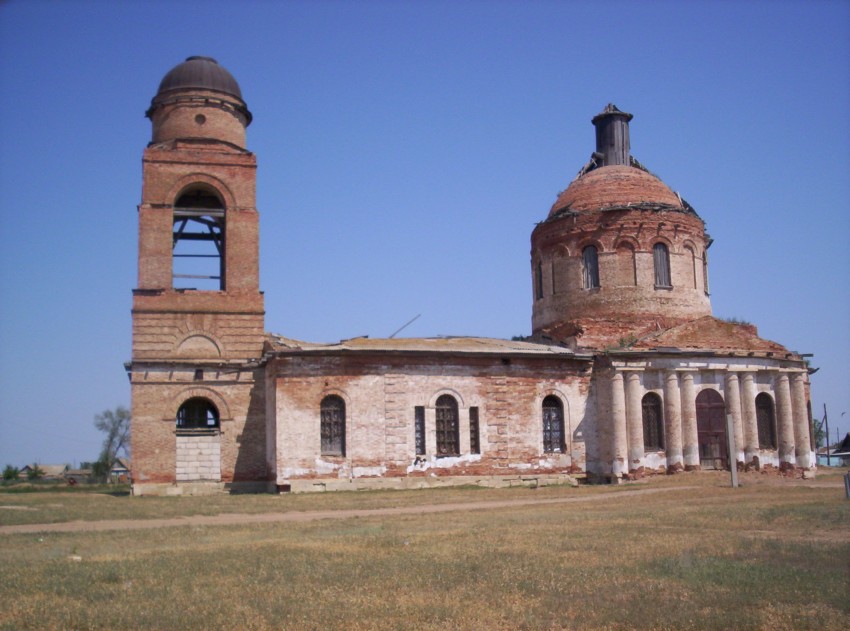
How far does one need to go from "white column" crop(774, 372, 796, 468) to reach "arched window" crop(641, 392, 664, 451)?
4.59m

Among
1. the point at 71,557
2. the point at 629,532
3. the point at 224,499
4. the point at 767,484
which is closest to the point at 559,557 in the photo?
the point at 629,532

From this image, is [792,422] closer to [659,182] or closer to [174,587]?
[659,182]

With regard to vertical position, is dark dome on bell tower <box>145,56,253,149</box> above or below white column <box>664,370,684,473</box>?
above

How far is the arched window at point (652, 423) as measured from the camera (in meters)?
31.7

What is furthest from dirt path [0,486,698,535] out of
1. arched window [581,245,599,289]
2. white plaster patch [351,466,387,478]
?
arched window [581,245,599,289]

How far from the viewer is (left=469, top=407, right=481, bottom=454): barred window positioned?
30.6 meters

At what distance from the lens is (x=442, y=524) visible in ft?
56.3

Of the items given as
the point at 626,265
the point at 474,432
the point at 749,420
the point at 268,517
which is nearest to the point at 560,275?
the point at 626,265

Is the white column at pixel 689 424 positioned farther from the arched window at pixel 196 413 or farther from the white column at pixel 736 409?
the arched window at pixel 196 413

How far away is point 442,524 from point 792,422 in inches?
799

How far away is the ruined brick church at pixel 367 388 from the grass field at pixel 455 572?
10.2 metres

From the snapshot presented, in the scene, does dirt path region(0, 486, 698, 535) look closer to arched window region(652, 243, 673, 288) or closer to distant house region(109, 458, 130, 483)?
arched window region(652, 243, 673, 288)

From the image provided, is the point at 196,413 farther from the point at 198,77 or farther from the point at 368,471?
the point at 198,77

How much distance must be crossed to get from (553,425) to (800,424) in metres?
9.24
